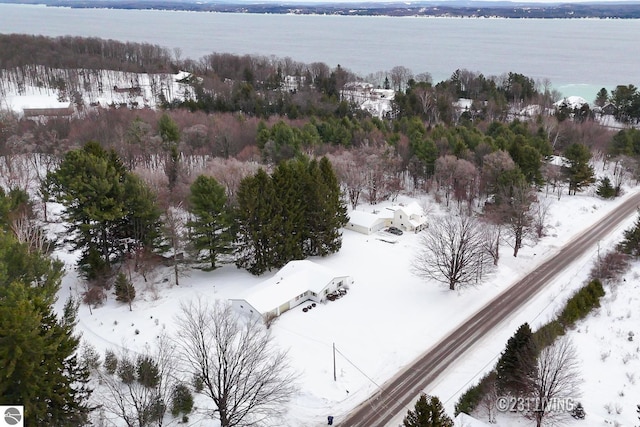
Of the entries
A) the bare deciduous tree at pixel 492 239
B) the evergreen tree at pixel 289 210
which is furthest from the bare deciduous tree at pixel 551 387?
the evergreen tree at pixel 289 210

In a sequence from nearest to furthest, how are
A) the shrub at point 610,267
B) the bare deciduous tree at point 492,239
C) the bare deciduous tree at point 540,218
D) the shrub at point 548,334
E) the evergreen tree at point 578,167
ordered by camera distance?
the shrub at point 548,334, the shrub at point 610,267, the bare deciduous tree at point 492,239, the bare deciduous tree at point 540,218, the evergreen tree at point 578,167

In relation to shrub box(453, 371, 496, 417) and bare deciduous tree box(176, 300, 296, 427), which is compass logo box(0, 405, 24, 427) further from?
shrub box(453, 371, 496, 417)

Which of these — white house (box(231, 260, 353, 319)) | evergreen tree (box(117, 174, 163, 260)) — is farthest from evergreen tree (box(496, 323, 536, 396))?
evergreen tree (box(117, 174, 163, 260))

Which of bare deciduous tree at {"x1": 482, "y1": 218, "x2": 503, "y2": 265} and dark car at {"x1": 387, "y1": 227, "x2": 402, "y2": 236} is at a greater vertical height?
bare deciduous tree at {"x1": 482, "y1": 218, "x2": 503, "y2": 265}

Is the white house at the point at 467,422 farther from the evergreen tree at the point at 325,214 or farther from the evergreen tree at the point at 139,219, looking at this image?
the evergreen tree at the point at 139,219

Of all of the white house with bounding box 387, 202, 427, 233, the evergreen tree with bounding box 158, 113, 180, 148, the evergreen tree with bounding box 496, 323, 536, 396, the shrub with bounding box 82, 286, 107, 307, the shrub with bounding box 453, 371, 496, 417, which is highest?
the evergreen tree with bounding box 158, 113, 180, 148

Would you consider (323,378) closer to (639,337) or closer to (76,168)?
(639,337)

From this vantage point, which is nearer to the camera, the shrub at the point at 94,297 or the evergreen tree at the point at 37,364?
the evergreen tree at the point at 37,364
